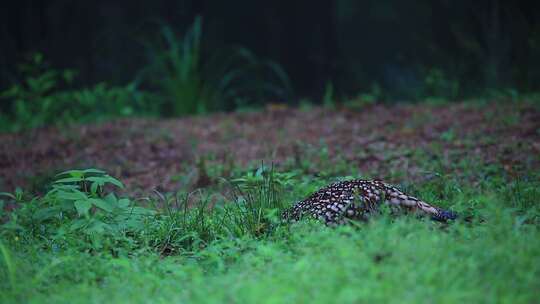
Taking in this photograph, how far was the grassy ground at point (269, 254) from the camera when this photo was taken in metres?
2.80

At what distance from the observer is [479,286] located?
2803 millimetres

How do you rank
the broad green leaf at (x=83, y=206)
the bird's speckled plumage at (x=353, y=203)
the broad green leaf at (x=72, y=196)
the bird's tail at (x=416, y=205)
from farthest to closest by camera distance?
1. the bird's tail at (x=416, y=205)
2. the bird's speckled plumage at (x=353, y=203)
3. the broad green leaf at (x=72, y=196)
4. the broad green leaf at (x=83, y=206)

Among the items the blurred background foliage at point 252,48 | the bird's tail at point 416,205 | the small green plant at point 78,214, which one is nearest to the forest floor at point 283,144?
the bird's tail at point 416,205

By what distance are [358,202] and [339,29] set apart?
353 inches

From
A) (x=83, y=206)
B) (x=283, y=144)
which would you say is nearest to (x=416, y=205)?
(x=83, y=206)

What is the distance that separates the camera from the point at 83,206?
153 inches

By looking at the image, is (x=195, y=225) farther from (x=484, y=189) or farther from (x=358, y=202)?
(x=484, y=189)

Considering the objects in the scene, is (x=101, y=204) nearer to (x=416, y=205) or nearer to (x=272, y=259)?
(x=272, y=259)

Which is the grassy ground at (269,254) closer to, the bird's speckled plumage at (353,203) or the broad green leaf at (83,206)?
the broad green leaf at (83,206)

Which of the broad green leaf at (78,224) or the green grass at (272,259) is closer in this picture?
the green grass at (272,259)

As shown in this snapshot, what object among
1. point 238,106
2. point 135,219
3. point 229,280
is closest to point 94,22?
point 238,106

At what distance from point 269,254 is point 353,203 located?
3.58ft

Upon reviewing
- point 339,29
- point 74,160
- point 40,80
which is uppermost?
point 339,29

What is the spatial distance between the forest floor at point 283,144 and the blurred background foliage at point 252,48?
2.06 m
